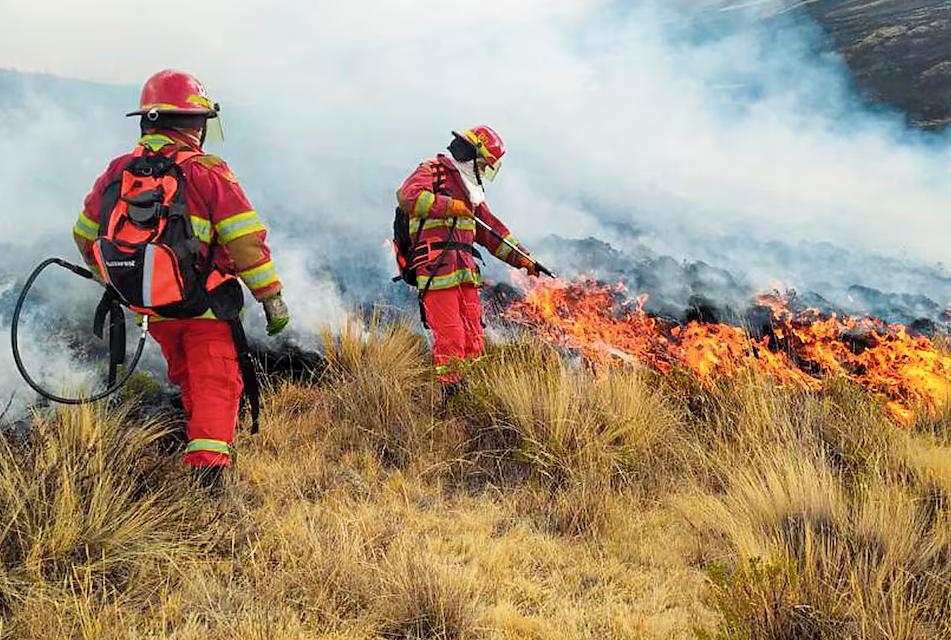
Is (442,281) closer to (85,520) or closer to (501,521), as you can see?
(501,521)

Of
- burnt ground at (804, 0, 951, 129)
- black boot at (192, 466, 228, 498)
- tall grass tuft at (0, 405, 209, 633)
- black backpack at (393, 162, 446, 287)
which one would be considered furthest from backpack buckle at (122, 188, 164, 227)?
burnt ground at (804, 0, 951, 129)

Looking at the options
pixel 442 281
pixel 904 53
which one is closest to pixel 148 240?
pixel 442 281

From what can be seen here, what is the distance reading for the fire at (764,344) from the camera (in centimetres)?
495

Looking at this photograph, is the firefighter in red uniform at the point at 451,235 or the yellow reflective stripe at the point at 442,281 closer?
the firefighter in red uniform at the point at 451,235

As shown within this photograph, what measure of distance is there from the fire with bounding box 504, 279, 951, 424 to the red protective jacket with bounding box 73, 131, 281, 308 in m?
2.70

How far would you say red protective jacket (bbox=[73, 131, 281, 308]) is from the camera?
124 inches

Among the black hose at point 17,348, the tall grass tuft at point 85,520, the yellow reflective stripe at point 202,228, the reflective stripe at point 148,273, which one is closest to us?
the tall grass tuft at point 85,520

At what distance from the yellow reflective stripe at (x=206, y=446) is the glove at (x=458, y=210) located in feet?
7.50

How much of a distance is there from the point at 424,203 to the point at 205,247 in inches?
72.2

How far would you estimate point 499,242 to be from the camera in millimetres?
5477

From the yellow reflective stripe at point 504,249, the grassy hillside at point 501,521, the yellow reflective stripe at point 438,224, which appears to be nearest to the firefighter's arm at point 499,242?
the yellow reflective stripe at point 504,249

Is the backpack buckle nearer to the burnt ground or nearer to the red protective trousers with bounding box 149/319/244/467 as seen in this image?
the red protective trousers with bounding box 149/319/244/467

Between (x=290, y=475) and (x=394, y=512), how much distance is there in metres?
0.66

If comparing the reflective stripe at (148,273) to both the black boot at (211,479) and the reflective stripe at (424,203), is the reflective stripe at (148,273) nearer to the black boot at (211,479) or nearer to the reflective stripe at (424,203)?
the black boot at (211,479)
